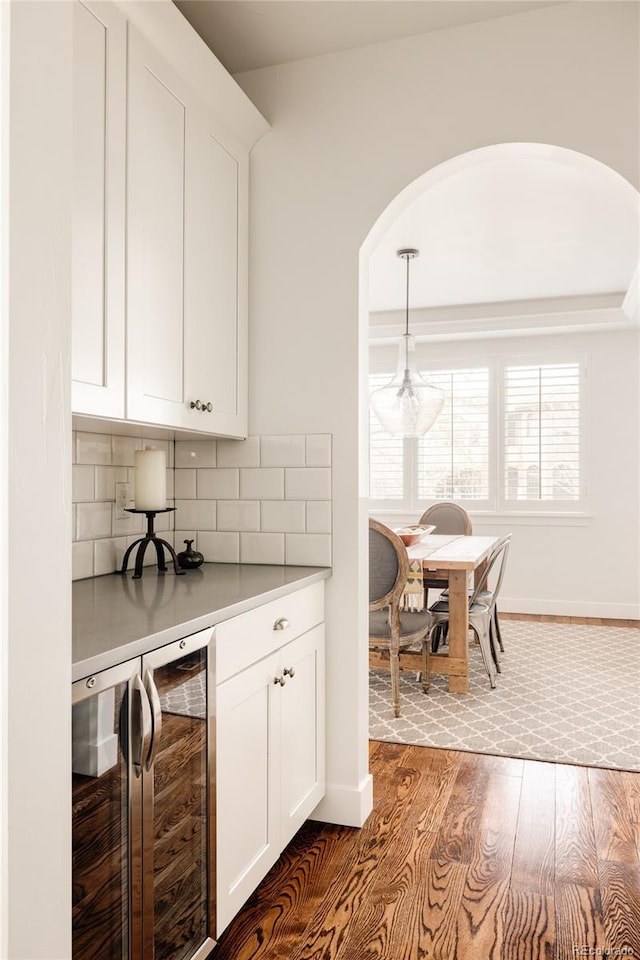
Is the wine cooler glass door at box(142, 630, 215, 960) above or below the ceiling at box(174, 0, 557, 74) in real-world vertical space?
below

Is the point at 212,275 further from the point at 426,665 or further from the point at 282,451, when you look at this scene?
the point at 426,665

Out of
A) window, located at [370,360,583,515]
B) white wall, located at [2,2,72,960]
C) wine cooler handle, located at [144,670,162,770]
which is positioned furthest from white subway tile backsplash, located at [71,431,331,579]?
window, located at [370,360,583,515]

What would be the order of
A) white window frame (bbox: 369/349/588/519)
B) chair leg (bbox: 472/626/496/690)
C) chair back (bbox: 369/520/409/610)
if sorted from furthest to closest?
1. white window frame (bbox: 369/349/588/519)
2. chair leg (bbox: 472/626/496/690)
3. chair back (bbox: 369/520/409/610)

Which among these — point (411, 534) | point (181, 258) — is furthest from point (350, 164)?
point (411, 534)

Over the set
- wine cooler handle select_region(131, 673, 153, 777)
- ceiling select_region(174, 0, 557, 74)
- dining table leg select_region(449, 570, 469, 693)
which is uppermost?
ceiling select_region(174, 0, 557, 74)

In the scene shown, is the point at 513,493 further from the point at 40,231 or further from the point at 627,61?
the point at 40,231

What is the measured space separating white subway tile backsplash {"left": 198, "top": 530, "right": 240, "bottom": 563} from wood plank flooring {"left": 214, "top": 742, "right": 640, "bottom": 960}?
97 cm

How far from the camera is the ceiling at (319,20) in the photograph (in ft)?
7.05

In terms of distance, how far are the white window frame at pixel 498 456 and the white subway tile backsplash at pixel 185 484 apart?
4.25m

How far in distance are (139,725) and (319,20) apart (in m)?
2.19

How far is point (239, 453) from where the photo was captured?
2.49 m

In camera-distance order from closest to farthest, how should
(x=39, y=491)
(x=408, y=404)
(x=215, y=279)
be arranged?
1. (x=39, y=491)
2. (x=215, y=279)
3. (x=408, y=404)

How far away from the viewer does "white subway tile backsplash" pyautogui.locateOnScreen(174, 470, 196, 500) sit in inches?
101

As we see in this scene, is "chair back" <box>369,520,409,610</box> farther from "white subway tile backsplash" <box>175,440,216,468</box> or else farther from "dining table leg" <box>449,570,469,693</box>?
"white subway tile backsplash" <box>175,440,216,468</box>
